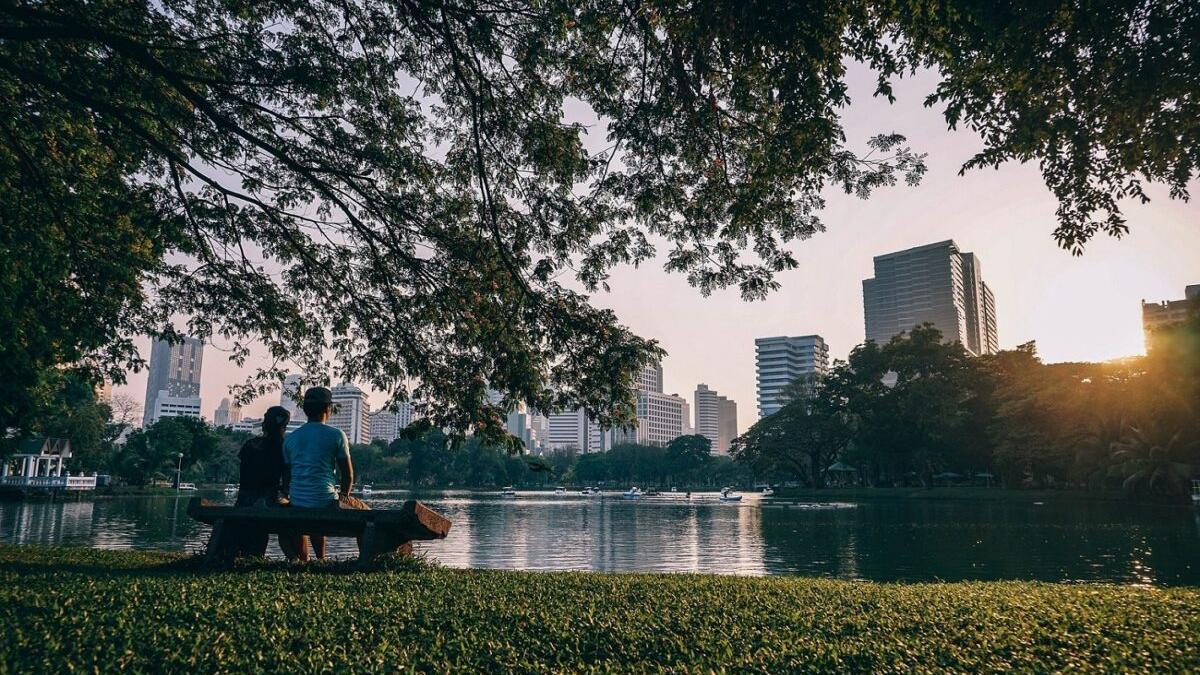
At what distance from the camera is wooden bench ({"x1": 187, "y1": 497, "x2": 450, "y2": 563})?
6.63 metres

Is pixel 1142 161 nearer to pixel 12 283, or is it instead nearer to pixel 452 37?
pixel 452 37

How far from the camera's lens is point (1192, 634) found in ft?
16.7

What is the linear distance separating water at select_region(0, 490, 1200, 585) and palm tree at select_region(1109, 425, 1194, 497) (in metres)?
4.93

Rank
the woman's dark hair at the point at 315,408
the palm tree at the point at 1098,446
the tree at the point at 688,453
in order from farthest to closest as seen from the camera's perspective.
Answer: the tree at the point at 688,453, the palm tree at the point at 1098,446, the woman's dark hair at the point at 315,408

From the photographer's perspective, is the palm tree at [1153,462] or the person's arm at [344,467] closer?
the person's arm at [344,467]

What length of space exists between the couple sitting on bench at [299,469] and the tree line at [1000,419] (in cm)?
4541

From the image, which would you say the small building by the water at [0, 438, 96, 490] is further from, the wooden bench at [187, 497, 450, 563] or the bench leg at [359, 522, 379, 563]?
the bench leg at [359, 522, 379, 563]

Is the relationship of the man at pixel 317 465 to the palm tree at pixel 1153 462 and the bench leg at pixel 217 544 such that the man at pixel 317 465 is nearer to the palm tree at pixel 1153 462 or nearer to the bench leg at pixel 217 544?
the bench leg at pixel 217 544

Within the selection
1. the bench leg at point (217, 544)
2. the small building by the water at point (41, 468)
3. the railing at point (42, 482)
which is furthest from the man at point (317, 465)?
the railing at point (42, 482)

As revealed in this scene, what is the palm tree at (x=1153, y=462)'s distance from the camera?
42656 mm

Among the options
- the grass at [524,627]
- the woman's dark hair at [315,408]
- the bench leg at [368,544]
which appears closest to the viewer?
the grass at [524,627]

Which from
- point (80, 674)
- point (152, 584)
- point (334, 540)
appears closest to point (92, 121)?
point (152, 584)

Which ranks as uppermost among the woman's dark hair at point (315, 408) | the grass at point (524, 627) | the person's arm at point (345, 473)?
the woman's dark hair at point (315, 408)

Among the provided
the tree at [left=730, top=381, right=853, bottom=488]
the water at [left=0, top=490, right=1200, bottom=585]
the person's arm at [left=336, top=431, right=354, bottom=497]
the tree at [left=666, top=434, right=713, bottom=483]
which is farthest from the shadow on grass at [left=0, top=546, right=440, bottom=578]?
the tree at [left=666, top=434, right=713, bottom=483]
